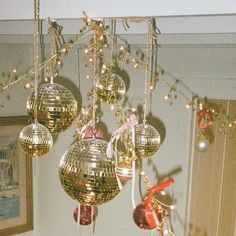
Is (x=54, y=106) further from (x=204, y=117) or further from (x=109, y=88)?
(x=204, y=117)

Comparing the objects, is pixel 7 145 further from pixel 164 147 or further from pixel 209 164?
pixel 209 164

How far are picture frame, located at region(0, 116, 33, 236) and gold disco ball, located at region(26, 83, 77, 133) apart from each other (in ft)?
5.14

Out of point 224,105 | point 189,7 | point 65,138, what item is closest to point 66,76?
point 65,138

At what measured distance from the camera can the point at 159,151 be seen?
276cm

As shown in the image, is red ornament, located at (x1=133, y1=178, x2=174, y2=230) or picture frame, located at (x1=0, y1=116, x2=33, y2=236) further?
picture frame, located at (x1=0, y1=116, x2=33, y2=236)

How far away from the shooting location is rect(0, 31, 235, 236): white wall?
2.49 m

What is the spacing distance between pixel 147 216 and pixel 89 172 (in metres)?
0.39

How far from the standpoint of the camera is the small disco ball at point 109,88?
78.4 inches

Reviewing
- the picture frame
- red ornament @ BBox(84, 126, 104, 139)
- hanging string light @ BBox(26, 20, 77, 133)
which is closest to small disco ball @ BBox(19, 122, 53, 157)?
hanging string light @ BBox(26, 20, 77, 133)

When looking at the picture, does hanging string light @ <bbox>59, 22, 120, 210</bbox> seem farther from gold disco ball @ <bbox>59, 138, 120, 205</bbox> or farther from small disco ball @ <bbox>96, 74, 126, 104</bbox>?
small disco ball @ <bbox>96, 74, 126, 104</bbox>

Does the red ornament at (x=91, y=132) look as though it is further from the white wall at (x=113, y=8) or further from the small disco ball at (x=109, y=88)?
the white wall at (x=113, y=8)

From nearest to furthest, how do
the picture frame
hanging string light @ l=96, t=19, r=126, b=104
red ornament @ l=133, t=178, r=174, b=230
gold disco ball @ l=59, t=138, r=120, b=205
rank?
gold disco ball @ l=59, t=138, r=120, b=205, red ornament @ l=133, t=178, r=174, b=230, hanging string light @ l=96, t=19, r=126, b=104, the picture frame

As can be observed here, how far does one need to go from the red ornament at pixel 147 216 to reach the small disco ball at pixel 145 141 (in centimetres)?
→ 39

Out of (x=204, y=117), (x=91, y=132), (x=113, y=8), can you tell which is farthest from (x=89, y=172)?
(x=204, y=117)
